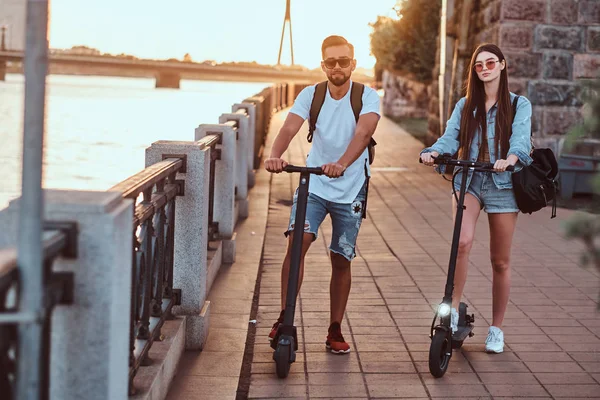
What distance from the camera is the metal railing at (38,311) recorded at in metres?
2.32

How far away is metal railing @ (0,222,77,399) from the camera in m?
2.32

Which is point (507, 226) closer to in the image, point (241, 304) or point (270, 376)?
point (270, 376)

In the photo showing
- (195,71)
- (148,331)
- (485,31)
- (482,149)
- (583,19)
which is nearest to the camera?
(148,331)

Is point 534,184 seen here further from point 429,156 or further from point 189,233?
point 189,233

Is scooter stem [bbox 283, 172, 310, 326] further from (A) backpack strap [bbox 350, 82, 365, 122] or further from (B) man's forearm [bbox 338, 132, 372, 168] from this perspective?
(A) backpack strap [bbox 350, 82, 365, 122]

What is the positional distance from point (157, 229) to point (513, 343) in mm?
2351

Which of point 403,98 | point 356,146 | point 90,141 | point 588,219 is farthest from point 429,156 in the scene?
point 90,141

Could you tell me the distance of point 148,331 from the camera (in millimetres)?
4727

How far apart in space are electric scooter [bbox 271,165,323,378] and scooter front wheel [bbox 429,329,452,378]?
0.69 metres

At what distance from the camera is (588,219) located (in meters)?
2.46

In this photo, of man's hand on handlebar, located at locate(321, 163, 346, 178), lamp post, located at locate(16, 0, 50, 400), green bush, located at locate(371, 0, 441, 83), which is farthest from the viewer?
green bush, located at locate(371, 0, 441, 83)

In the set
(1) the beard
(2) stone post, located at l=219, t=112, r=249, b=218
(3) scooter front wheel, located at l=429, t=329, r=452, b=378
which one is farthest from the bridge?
(3) scooter front wheel, located at l=429, t=329, r=452, b=378

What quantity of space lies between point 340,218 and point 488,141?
2.87 ft

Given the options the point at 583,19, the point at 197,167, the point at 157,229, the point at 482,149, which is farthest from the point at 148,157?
the point at 583,19
